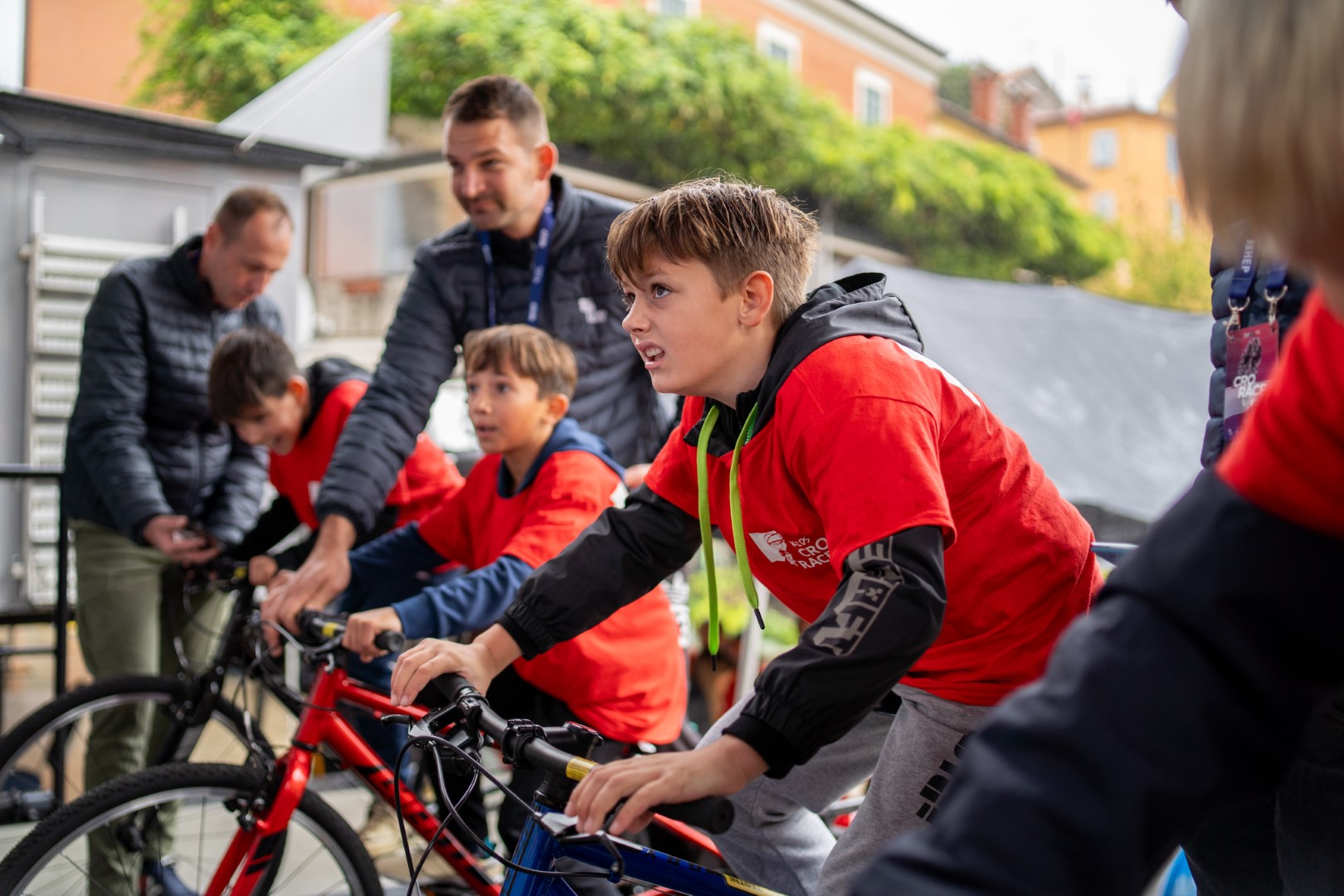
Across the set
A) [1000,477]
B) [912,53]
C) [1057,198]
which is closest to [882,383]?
[1000,477]

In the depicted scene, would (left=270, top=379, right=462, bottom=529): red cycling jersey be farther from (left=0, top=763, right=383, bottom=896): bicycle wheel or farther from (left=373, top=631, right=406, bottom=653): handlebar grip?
(left=373, top=631, right=406, bottom=653): handlebar grip

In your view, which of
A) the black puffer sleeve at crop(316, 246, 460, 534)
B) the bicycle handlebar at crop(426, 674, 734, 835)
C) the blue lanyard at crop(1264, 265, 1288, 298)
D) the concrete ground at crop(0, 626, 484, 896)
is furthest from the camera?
the concrete ground at crop(0, 626, 484, 896)

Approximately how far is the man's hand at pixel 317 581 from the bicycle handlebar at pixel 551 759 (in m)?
1.01

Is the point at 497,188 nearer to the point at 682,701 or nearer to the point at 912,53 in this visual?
the point at 682,701

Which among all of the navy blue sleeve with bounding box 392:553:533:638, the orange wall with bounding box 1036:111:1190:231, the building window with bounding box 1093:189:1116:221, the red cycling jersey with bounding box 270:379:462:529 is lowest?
the navy blue sleeve with bounding box 392:553:533:638

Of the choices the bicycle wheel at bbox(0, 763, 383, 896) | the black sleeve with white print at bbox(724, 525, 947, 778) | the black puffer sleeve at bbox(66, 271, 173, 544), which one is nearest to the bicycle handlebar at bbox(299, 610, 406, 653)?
the bicycle wheel at bbox(0, 763, 383, 896)

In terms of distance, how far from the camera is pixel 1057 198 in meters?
22.2

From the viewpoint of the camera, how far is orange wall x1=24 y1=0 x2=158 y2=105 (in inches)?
571

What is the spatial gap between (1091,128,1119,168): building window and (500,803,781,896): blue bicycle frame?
4533 cm

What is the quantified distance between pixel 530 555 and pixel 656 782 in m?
1.21

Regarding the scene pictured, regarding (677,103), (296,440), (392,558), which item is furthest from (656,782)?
(677,103)

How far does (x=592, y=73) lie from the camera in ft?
46.8

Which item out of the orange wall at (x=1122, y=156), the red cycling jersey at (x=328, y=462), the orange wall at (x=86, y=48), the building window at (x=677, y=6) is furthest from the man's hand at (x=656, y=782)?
the orange wall at (x=1122, y=156)

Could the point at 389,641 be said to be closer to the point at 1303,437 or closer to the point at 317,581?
the point at 317,581
